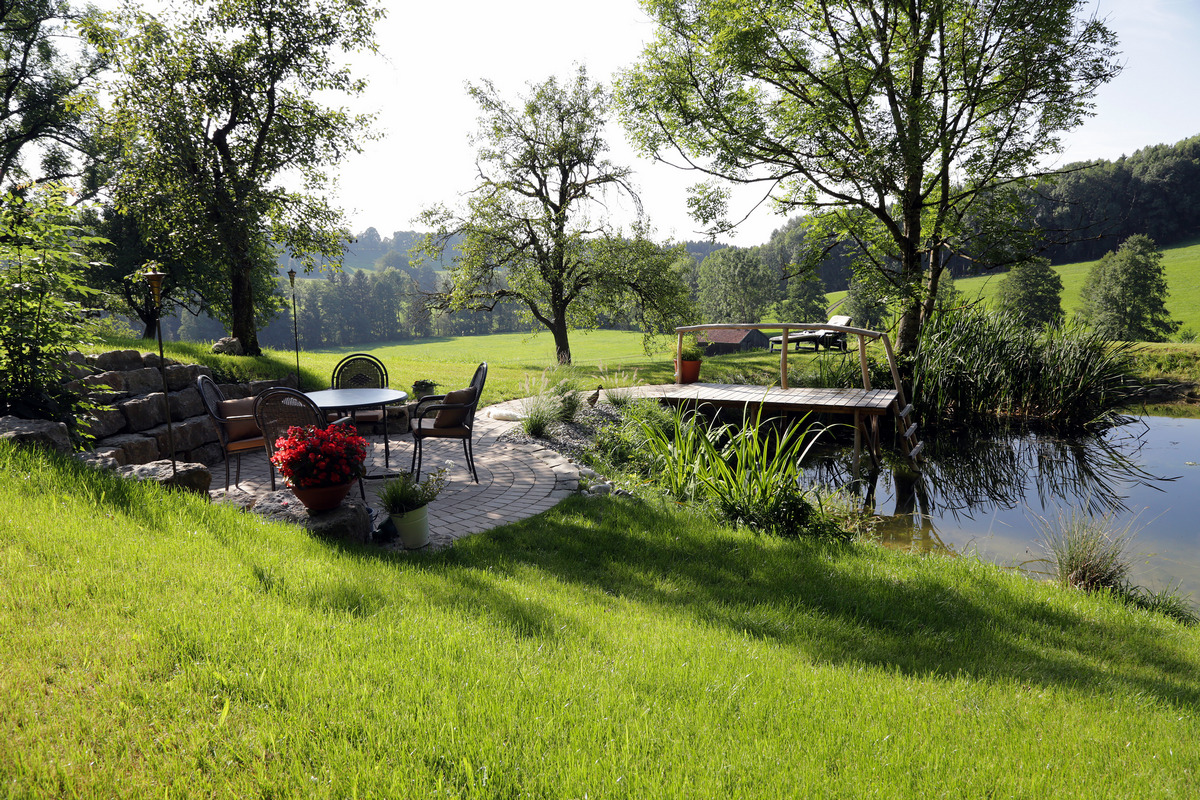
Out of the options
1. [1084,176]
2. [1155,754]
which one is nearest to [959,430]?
[1155,754]

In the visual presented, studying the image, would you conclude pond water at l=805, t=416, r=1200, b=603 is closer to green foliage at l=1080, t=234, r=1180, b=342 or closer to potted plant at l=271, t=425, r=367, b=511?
potted plant at l=271, t=425, r=367, b=511

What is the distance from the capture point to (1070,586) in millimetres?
4574

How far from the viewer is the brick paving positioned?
474 cm

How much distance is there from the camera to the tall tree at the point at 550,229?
19.4 metres

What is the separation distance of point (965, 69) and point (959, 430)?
7.50 m

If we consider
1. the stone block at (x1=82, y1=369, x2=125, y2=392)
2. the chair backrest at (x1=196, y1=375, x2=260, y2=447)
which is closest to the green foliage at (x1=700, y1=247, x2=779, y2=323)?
the stone block at (x1=82, y1=369, x2=125, y2=392)

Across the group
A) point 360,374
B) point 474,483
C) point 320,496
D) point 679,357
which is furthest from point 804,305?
point 320,496

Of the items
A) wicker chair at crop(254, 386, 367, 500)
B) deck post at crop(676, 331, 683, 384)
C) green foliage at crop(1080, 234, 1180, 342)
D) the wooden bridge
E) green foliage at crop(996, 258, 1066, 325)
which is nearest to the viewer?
wicker chair at crop(254, 386, 367, 500)

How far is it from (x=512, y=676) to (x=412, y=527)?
6.59 feet

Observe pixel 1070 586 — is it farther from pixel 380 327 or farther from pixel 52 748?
pixel 380 327

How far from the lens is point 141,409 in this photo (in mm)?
6000

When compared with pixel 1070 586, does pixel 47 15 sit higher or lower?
higher

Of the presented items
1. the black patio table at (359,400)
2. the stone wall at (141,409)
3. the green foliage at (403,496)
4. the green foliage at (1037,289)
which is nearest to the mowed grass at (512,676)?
the green foliage at (403,496)

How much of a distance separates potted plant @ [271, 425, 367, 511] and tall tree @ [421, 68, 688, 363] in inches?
629
